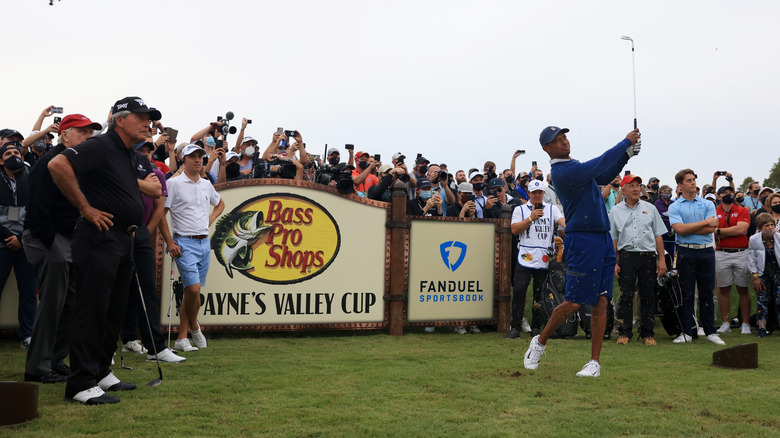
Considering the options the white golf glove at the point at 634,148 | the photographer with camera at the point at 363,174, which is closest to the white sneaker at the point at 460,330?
the photographer with camera at the point at 363,174

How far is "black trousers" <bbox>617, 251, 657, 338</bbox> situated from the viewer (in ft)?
32.2

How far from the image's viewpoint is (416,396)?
5832 millimetres

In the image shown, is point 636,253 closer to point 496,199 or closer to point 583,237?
point 496,199

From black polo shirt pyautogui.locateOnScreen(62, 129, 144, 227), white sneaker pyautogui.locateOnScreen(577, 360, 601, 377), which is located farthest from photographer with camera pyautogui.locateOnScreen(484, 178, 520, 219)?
black polo shirt pyautogui.locateOnScreen(62, 129, 144, 227)

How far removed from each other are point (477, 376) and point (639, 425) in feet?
6.35

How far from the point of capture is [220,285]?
9.15 meters

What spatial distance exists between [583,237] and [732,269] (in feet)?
17.8

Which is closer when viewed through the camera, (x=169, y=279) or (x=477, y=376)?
(x=477, y=376)

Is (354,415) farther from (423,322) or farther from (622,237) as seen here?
(622,237)

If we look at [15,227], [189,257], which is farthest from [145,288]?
[15,227]

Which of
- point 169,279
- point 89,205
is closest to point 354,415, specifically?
point 89,205

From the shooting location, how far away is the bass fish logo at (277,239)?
30.2 feet

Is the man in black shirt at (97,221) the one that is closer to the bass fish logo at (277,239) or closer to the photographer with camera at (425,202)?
the bass fish logo at (277,239)

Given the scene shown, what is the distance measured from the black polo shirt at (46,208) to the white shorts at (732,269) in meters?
8.92
